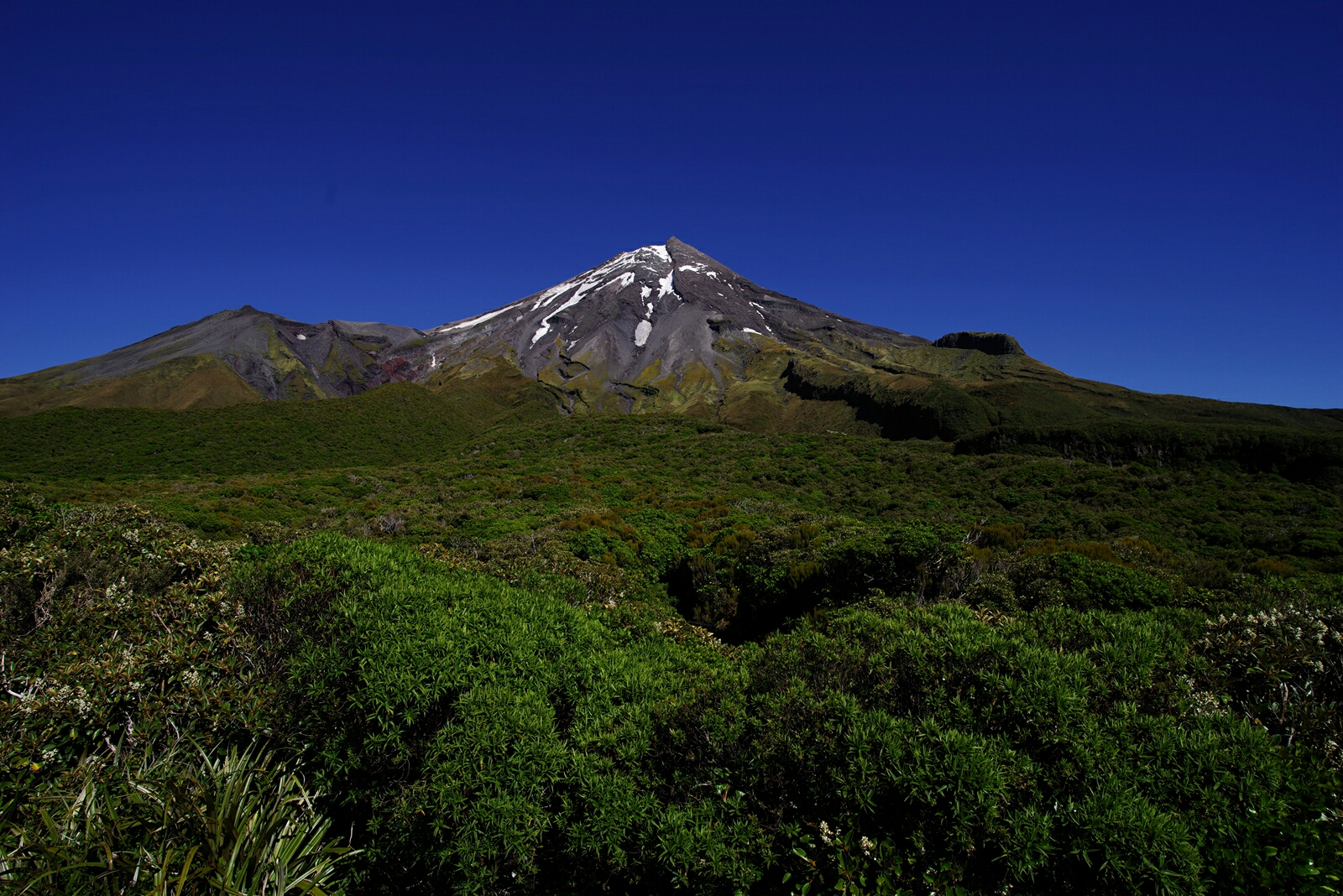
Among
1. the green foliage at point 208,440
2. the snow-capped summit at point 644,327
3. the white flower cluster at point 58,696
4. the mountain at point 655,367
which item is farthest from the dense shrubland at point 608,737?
the snow-capped summit at point 644,327

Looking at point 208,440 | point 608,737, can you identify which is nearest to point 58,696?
point 608,737

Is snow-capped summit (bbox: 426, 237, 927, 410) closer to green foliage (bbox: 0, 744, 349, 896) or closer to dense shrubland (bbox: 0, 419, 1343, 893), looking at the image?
dense shrubland (bbox: 0, 419, 1343, 893)

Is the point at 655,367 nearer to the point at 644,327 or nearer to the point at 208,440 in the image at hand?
the point at 644,327

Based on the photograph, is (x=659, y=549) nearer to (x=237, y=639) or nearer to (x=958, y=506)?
(x=237, y=639)

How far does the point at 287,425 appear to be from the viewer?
141ft

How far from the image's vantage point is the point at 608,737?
409 cm

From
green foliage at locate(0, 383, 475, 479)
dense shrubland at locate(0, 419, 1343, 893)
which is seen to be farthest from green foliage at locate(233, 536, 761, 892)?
green foliage at locate(0, 383, 475, 479)

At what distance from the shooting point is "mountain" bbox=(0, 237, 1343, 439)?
7419cm

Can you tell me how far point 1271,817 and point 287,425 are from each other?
168ft

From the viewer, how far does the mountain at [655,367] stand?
74.2 metres

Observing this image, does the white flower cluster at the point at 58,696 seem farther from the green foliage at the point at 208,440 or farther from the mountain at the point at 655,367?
the mountain at the point at 655,367

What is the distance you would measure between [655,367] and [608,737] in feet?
377

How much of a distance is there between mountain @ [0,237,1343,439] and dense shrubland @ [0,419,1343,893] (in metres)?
59.1

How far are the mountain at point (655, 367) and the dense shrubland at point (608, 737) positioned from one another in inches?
2329
